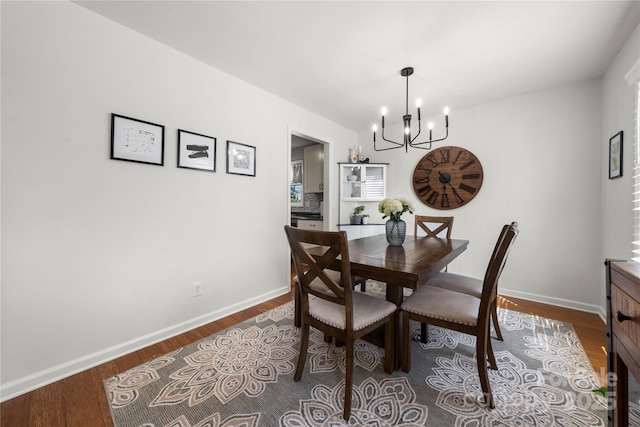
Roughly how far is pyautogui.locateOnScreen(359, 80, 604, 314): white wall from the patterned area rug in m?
1.03

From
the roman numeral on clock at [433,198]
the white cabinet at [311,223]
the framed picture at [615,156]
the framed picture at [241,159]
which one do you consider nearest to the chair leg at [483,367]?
the framed picture at [615,156]

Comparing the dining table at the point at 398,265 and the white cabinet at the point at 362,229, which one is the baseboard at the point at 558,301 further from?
the white cabinet at the point at 362,229

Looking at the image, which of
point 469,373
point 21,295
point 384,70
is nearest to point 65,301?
point 21,295

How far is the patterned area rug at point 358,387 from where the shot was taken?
129 centimetres

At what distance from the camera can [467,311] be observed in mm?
1468

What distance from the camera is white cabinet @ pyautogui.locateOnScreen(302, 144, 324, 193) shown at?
4586 millimetres

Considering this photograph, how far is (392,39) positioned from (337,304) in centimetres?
202

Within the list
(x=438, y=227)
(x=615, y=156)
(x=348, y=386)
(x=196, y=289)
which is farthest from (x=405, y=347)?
(x=615, y=156)

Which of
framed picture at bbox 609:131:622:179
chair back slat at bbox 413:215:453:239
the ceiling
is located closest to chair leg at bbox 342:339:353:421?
chair back slat at bbox 413:215:453:239

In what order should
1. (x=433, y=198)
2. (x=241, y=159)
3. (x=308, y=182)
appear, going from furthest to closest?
(x=308, y=182) → (x=433, y=198) → (x=241, y=159)

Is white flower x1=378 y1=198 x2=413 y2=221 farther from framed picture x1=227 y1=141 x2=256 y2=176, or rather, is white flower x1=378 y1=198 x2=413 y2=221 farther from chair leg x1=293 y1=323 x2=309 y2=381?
framed picture x1=227 y1=141 x2=256 y2=176

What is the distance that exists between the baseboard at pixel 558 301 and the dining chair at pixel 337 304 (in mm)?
2408

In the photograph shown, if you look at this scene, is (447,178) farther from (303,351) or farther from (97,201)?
(97,201)

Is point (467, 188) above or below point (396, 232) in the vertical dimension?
above
